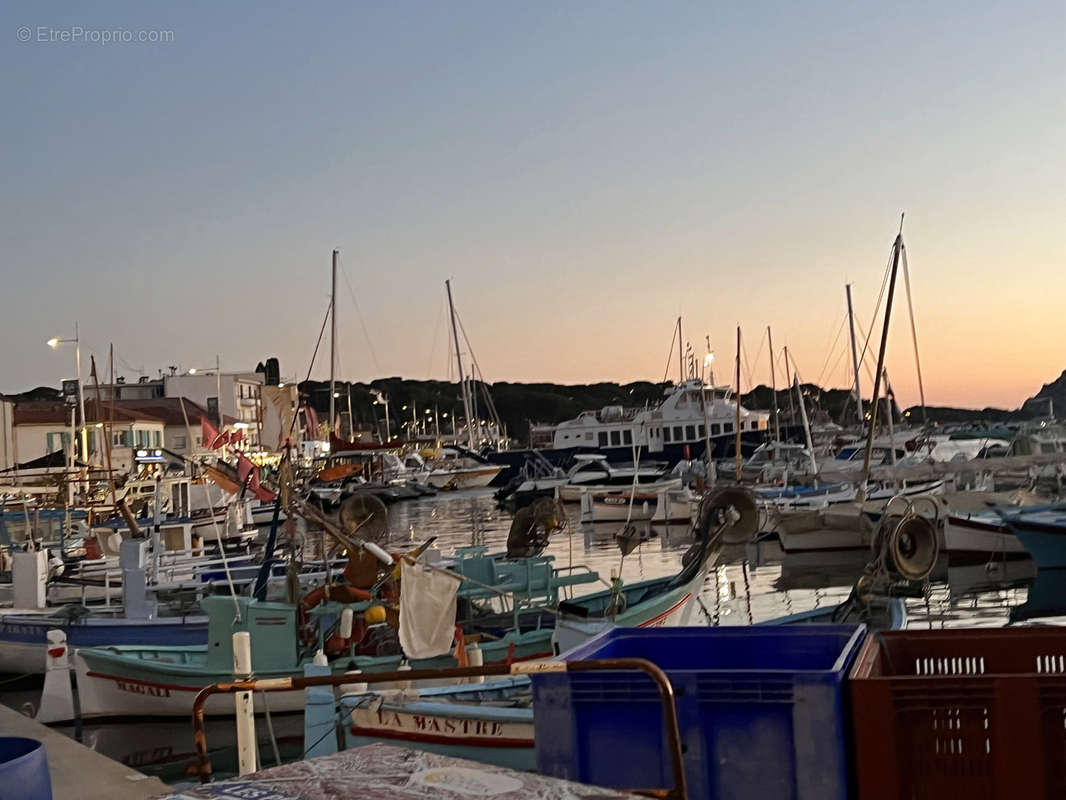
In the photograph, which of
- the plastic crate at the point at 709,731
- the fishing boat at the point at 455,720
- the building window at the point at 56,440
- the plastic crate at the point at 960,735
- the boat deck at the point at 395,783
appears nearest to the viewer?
the boat deck at the point at 395,783

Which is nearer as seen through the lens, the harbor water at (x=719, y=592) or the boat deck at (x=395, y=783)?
the boat deck at (x=395, y=783)

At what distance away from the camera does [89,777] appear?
9.32m

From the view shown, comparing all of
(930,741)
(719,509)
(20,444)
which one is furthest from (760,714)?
(20,444)

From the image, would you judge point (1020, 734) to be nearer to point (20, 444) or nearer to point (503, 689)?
point (503, 689)

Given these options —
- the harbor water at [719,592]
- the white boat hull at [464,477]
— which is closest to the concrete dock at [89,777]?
the harbor water at [719,592]

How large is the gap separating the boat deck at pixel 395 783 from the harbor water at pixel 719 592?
543 centimetres

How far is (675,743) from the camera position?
4645mm

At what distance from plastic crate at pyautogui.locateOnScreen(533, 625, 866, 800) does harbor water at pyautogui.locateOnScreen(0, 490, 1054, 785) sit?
165 inches

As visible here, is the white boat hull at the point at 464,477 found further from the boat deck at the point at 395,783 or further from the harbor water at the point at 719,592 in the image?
the boat deck at the point at 395,783

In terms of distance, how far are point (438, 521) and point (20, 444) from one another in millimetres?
27504

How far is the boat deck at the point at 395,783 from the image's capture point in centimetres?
362

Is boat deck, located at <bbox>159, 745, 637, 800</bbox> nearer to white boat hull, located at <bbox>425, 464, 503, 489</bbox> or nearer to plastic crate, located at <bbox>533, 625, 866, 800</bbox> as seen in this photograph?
plastic crate, located at <bbox>533, 625, 866, 800</bbox>

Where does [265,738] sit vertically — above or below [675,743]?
below

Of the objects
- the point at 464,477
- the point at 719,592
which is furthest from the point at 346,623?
the point at 464,477
